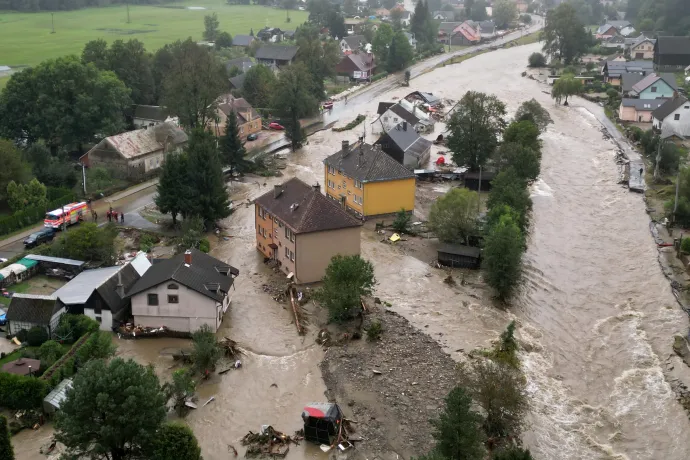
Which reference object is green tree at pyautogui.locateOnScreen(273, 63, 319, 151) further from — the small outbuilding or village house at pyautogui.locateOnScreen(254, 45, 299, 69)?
village house at pyautogui.locateOnScreen(254, 45, 299, 69)

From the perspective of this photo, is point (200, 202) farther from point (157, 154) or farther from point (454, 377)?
point (454, 377)

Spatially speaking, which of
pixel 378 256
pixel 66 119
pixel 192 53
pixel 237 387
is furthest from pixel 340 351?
pixel 192 53

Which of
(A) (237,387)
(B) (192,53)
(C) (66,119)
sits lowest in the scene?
(A) (237,387)

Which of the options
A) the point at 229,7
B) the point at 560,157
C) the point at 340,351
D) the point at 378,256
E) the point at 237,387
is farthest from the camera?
the point at 229,7

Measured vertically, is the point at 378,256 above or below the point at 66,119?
below

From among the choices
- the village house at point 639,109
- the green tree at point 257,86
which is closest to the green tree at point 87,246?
the green tree at point 257,86

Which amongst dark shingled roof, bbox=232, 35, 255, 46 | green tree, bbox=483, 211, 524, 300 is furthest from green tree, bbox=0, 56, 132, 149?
dark shingled roof, bbox=232, 35, 255, 46
